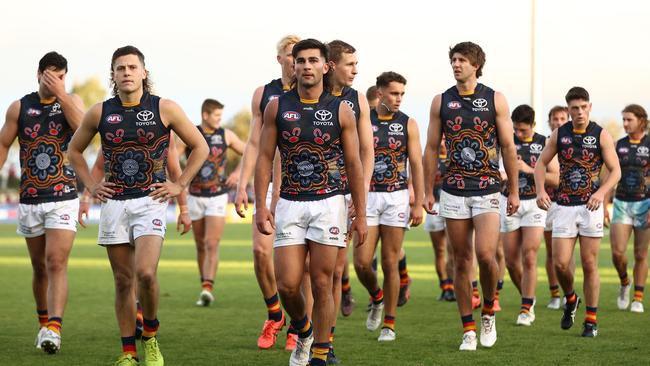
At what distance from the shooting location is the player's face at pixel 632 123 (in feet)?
45.4

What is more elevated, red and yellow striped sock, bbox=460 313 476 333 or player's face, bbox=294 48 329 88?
player's face, bbox=294 48 329 88

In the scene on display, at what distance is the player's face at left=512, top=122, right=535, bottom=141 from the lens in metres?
13.5

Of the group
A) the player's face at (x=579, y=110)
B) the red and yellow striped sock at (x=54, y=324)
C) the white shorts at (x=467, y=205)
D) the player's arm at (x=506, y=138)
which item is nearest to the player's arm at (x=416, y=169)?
the white shorts at (x=467, y=205)

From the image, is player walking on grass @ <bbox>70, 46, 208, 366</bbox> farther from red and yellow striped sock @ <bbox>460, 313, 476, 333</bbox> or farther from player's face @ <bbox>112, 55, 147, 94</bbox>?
red and yellow striped sock @ <bbox>460, 313, 476, 333</bbox>

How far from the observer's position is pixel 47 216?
1001 centimetres

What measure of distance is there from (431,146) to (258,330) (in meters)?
3.01

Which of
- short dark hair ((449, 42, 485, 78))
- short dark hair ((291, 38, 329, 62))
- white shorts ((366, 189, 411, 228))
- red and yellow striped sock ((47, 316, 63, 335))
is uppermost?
short dark hair ((291, 38, 329, 62))

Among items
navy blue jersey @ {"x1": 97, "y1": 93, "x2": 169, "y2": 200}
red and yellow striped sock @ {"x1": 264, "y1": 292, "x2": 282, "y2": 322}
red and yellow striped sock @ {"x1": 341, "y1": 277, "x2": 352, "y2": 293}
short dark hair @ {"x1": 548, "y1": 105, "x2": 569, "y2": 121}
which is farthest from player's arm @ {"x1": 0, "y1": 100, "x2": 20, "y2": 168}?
short dark hair @ {"x1": 548, "y1": 105, "x2": 569, "y2": 121}

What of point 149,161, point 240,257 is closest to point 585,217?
point 149,161

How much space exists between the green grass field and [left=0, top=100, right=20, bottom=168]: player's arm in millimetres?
1815

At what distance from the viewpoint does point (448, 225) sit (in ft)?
33.7

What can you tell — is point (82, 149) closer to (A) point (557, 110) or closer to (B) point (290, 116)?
(B) point (290, 116)

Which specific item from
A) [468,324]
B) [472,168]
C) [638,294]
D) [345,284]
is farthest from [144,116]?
[638,294]

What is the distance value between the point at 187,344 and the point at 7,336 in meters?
1.94
